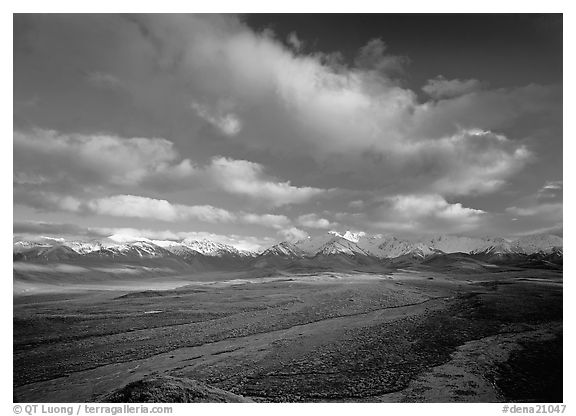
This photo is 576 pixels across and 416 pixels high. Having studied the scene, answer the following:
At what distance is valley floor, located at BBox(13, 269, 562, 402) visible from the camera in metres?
15.5

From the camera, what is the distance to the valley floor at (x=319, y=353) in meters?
15.5

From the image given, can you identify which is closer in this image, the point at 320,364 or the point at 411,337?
the point at 320,364

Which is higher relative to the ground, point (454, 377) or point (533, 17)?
point (533, 17)

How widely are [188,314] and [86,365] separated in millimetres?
15915

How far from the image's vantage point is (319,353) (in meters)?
19.7
